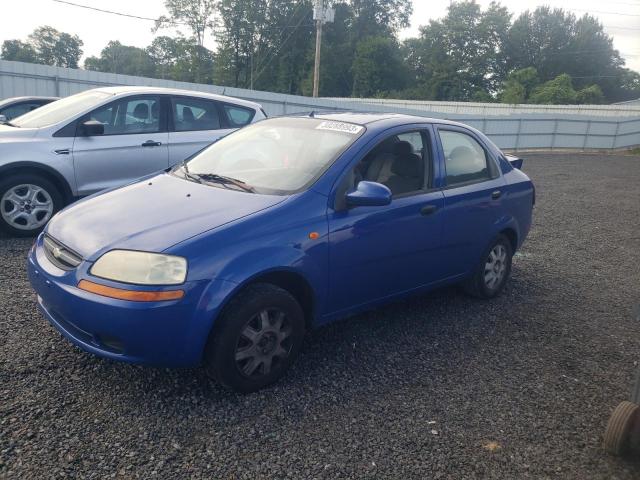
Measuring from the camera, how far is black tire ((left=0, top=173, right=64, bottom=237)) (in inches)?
223

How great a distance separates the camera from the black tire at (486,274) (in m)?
4.76

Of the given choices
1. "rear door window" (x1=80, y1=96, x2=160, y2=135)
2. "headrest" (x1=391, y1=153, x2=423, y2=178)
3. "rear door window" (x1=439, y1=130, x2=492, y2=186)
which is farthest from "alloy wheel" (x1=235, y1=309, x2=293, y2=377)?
"rear door window" (x1=80, y1=96, x2=160, y2=135)

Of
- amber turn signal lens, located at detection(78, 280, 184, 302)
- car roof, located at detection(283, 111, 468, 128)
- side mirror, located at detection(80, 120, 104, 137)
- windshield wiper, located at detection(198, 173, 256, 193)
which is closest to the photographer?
amber turn signal lens, located at detection(78, 280, 184, 302)

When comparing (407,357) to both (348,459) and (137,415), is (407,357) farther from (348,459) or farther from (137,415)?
(137,415)

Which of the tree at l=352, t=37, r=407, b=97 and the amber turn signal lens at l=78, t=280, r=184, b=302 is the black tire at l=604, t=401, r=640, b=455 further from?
the tree at l=352, t=37, r=407, b=97

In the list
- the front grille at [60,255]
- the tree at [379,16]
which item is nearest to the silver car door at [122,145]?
the front grille at [60,255]

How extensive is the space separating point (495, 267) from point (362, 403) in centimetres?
238

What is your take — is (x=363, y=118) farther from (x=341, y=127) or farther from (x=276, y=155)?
(x=276, y=155)

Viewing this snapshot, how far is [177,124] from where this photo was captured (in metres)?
6.82

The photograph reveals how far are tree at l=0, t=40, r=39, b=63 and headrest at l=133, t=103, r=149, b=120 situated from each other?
7616 centimetres

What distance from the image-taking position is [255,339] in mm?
3066

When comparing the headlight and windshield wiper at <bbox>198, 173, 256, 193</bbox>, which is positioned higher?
windshield wiper at <bbox>198, 173, 256, 193</bbox>

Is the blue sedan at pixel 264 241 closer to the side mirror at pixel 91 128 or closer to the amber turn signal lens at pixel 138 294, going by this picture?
the amber turn signal lens at pixel 138 294

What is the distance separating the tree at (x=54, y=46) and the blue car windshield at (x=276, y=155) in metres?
84.3
